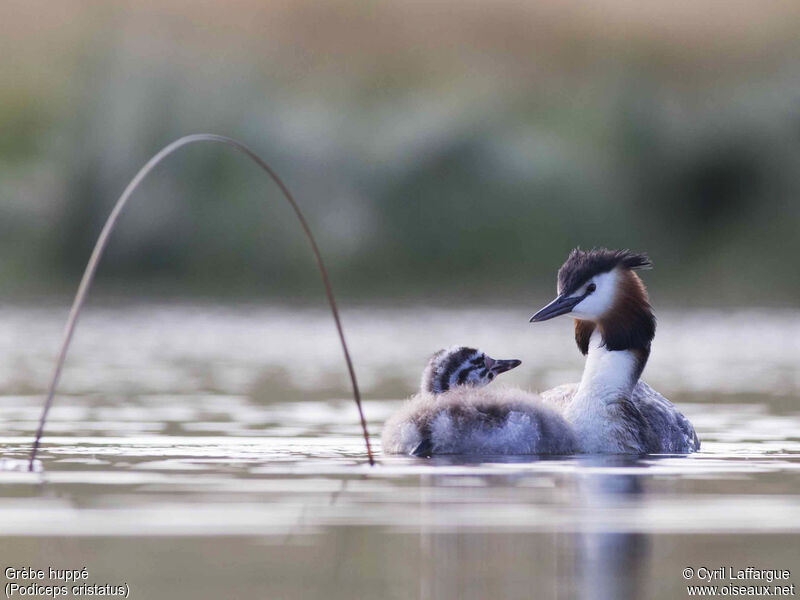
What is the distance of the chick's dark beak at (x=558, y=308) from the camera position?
12320mm

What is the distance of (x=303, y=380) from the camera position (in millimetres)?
20703

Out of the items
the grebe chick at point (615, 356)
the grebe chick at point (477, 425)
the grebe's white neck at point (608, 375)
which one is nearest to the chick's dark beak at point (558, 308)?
the grebe chick at point (615, 356)

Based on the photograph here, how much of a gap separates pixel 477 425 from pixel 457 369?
1.05 meters

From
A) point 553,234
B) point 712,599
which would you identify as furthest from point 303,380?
point 553,234

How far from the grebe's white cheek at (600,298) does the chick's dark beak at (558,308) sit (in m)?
0.04

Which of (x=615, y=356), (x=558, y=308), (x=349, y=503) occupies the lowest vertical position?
(x=349, y=503)

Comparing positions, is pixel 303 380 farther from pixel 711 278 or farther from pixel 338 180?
pixel 338 180

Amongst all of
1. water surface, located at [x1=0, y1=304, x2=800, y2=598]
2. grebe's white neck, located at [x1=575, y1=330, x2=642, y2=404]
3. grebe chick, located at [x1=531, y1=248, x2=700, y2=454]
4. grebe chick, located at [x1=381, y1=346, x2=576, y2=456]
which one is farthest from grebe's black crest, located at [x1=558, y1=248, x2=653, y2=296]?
water surface, located at [x1=0, y1=304, x2=800, y2=598]

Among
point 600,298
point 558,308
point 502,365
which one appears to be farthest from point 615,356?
point 502,365

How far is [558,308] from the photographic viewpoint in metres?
12.4

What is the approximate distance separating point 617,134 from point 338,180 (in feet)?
50.2

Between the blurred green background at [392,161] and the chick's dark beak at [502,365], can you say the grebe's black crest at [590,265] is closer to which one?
the chick's dark beak at [502,365]

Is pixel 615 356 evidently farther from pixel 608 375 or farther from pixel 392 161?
pixel 392 161

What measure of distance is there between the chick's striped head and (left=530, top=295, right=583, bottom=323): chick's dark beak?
371mm
